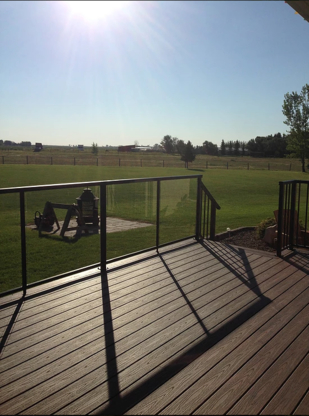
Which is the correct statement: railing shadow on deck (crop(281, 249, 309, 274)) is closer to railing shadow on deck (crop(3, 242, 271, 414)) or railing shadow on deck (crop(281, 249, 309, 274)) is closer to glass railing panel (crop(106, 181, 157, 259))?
railing shadow on deck (crop(3, 242, 271, 414))

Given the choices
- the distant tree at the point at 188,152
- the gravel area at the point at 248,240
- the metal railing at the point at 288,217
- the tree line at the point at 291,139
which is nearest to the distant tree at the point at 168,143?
the tree line at the point at 291,139

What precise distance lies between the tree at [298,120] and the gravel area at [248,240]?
95.5 ft

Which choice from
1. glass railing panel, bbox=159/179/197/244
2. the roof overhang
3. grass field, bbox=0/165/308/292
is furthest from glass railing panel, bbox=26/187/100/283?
the roof overhang

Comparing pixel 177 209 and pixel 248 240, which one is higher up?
pixel 177 209

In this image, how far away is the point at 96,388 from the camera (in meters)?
1.93

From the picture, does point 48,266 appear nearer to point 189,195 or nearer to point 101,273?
point 101,273

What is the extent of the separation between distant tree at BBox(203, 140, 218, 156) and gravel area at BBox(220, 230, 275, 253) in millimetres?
58386

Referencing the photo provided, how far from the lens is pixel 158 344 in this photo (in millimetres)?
2406

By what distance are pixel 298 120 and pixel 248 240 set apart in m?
31.3

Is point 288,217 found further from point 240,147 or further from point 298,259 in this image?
point 240,147

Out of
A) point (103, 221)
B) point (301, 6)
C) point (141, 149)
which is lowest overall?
point (103, 221)

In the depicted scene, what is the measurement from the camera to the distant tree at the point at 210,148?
63.8 metres

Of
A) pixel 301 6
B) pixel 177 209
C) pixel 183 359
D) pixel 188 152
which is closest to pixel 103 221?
pixel 183 359

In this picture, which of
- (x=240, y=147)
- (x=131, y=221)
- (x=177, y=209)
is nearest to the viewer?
(x=177, y=209)
